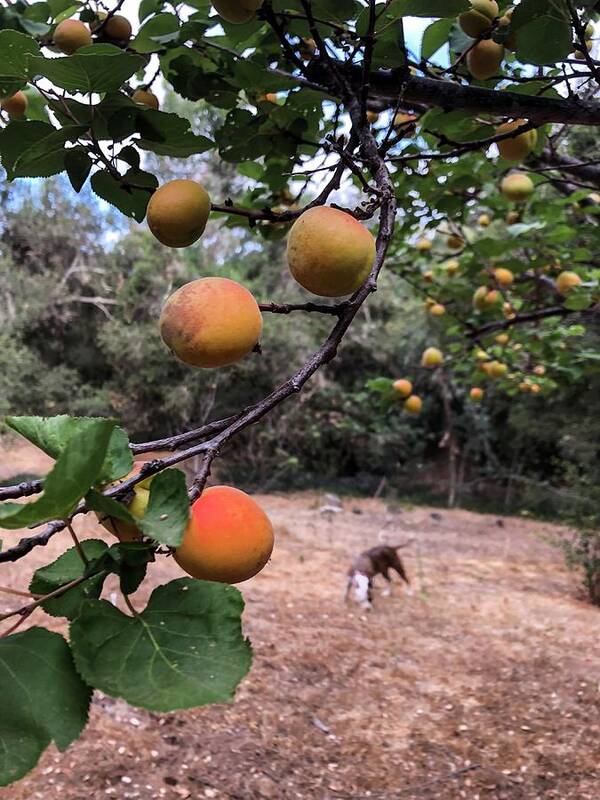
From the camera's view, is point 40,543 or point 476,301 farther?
point 476,301

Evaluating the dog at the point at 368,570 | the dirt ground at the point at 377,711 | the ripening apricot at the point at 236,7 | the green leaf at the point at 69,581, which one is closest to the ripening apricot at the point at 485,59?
the ripening apricot at the point at 236,7

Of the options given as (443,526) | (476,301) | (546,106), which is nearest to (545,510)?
(443,526)

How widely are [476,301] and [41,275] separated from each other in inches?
430

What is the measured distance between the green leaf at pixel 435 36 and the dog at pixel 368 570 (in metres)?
4.29

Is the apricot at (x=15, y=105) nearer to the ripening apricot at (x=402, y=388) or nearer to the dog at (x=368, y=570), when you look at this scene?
the ripening apricot at (x=402, y=388)

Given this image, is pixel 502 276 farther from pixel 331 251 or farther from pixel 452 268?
pixel 331 251

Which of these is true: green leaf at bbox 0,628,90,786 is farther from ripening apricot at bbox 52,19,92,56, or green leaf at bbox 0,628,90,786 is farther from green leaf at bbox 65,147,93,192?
ripening apricot at bbox 52,19,92,56

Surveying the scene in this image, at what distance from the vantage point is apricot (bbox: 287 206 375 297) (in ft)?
2.49

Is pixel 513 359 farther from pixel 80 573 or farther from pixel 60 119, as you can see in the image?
pixel 80 573

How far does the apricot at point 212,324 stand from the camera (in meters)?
0.75

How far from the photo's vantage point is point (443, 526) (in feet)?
32.4

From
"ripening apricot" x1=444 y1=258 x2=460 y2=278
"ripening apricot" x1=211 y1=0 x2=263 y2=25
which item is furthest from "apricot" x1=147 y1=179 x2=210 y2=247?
"ripening apricot" x1=444 y1=258 x2=460 y2=278

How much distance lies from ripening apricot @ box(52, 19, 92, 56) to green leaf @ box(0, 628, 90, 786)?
1.22 meters

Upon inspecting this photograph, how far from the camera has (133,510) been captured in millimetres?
629
